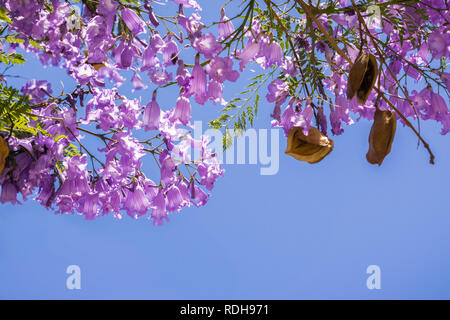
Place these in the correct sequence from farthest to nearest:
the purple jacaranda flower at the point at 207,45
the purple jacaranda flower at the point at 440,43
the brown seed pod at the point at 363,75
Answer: the purple jacaranda flower at the point at 440,43, the purple jacaranda flower at the point at 207,45, the brown seed pod at the point at 363,75

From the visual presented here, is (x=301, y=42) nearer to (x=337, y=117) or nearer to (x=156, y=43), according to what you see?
(x=337, y=117)

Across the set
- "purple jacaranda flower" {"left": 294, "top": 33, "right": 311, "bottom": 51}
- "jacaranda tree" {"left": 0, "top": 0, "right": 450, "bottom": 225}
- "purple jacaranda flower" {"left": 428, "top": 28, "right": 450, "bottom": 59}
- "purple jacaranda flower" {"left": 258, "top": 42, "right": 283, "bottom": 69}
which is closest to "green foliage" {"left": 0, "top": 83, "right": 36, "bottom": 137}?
"jacaranda tree" {"left": 0, "top": 0, "right": 450, "bottom": 225}

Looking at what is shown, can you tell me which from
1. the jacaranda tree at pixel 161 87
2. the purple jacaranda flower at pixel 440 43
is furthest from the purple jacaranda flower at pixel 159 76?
the purple jacaranda flower at pixel 440 43

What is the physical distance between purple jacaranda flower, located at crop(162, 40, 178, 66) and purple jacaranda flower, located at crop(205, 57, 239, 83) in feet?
0.26

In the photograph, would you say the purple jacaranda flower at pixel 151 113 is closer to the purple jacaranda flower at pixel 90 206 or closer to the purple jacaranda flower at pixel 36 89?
the purple jacaranda flower at pixel 90 206

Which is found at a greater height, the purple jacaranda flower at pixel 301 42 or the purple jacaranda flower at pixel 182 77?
the purple jacaranda flower at pixel 301 42

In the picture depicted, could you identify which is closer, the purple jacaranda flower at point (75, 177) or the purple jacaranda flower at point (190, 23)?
the purple jacaranda flower at point (190, 23)

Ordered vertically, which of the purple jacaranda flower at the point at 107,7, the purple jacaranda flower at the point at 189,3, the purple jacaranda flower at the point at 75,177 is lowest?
the purple jacaranda flower at the point at 75,177

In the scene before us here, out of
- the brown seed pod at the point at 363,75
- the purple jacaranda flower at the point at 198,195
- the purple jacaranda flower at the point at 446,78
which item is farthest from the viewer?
the purple jacaranda flower at the point at 198,195

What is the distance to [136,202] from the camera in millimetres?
899

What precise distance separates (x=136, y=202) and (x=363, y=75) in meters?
0.56

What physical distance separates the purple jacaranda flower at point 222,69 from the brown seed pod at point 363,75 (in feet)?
0.60

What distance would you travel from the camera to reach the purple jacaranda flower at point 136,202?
2.94ft

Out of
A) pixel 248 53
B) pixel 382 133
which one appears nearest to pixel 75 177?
pixel 248 53
